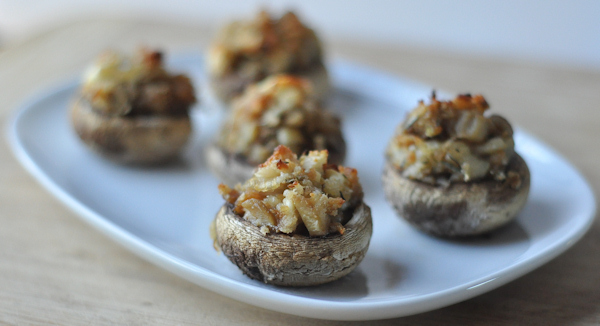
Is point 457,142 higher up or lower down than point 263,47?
higher up

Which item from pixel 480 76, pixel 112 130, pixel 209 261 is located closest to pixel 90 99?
pixel 112 130

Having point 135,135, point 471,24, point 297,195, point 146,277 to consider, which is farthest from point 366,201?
point 471,24

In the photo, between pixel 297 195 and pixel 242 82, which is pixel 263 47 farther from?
pixel 297 195

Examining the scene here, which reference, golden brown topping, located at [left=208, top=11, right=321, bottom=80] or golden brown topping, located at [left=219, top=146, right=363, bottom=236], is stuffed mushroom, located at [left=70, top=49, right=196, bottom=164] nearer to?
golden brown topping, located at [left=208, top=11, right=321, bottom=80]

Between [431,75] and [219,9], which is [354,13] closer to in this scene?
[219,9]

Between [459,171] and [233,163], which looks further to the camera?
[233,163]

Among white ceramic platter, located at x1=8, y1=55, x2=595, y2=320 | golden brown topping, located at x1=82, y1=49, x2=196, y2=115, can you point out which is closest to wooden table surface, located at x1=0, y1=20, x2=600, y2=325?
white ceramic platter, located at x1=8, y1=55, x2=595, y2=320
